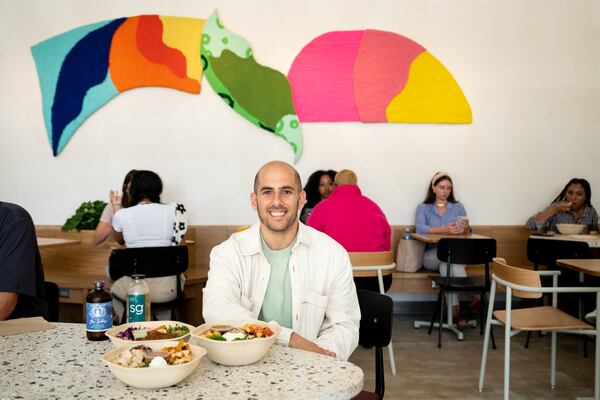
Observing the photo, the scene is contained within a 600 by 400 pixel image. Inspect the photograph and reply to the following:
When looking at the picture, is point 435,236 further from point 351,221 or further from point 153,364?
point 153,364

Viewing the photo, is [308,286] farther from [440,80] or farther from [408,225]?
[440,80]

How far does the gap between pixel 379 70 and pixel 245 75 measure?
4.40 ft

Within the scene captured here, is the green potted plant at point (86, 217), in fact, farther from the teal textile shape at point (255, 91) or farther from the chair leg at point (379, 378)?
the chair leg at point (379, 378)

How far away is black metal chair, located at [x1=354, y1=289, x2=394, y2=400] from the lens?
6.81 feet

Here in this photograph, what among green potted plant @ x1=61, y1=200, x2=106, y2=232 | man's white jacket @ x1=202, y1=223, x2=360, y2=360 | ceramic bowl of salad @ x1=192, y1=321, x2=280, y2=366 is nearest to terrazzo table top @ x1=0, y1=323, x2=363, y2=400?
ceramic bowl of salad @ x1=192, y1=321, x2=280, y2=366

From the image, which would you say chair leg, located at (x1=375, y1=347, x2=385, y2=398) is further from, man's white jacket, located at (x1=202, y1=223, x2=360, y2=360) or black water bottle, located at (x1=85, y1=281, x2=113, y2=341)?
black water bottle, located at (x1=85, y1=281, x2=113, y2=341)

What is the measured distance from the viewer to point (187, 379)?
1239 millimetres

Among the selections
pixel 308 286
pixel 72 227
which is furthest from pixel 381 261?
pixel 72 227

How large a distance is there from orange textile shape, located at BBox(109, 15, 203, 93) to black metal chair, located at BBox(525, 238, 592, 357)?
3.45 m

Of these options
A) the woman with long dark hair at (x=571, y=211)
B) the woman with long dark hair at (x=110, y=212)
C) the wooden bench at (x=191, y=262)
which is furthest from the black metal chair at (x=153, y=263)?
the woman with long dark hair at (x=571, y=211)

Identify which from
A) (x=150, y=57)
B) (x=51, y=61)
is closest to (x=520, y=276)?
(x=150, y=57)

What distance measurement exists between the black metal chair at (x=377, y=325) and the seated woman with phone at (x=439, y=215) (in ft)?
9.93

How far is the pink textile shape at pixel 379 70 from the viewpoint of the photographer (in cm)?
544

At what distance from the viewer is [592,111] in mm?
5621
